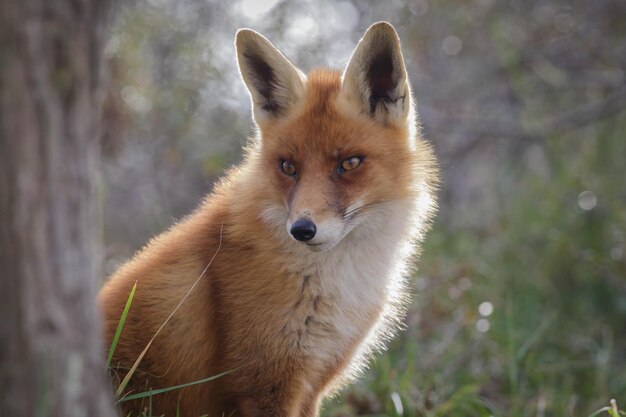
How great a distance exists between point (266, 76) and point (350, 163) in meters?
0.79

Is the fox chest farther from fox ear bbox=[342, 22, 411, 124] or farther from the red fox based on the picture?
fox ear bbox=[342, 22, 411, 124]

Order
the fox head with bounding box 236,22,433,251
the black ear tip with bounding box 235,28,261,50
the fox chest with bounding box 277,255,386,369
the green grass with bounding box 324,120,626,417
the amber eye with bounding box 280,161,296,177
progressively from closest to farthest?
the fox chest with bounding box 277,255,386,369 → the fox head with bounding box 236,22,433,251 → the amber eye with bounding box 280,161,296,177 → the black ear tip with bounding box 235,28,261,50 → the green grass with bounding box 324,120,626,417

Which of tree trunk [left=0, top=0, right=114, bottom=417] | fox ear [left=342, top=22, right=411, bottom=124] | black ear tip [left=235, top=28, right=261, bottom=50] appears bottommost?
fox ear [left=342, top=22, right=411, bottom=124]

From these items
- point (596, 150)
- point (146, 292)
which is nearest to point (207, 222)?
point (146, 292)

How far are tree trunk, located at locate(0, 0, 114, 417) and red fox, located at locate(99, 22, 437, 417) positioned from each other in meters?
1.34

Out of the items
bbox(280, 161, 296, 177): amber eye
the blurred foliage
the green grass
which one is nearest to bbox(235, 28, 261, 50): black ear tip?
bbox(280, 161, 296, 177): amber eye

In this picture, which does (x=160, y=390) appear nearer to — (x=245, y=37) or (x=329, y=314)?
(x=329, y=314)

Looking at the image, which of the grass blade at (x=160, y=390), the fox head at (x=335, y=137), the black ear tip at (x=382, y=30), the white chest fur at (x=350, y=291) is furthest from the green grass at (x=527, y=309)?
the black ear tip at (x=382, y=30)

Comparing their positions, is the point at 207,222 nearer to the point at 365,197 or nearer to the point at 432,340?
the point at 365,197

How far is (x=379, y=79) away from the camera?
3818mm

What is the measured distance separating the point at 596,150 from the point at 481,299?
7.79 feet

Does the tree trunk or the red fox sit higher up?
the tree trunk

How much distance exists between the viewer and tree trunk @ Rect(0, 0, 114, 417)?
181 cm

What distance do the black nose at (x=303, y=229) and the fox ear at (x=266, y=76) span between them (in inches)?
37.6
